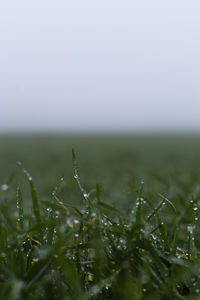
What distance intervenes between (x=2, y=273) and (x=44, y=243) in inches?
7.2

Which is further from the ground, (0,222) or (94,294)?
(0,222)

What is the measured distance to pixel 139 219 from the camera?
3.02 ft

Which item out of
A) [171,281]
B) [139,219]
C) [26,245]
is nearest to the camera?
[171,281]

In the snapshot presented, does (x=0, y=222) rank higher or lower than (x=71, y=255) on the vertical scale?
higher

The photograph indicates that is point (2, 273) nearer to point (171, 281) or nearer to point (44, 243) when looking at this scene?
point (44, 243)

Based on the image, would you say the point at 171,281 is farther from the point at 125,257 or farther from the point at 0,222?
the point at 0,222

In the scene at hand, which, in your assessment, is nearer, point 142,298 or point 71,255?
point 142,298

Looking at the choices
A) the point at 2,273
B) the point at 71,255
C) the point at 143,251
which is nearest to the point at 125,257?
the point at 143,251

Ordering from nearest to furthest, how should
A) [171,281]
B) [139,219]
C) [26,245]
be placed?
[171,281] < [139,219] < [26,245]

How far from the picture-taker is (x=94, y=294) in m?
0.86

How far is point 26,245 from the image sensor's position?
3.44ft

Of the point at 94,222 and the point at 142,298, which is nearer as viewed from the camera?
the point at 142,298

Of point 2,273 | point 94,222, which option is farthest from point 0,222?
point 94,222

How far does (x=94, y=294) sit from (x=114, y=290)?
0.07 m
